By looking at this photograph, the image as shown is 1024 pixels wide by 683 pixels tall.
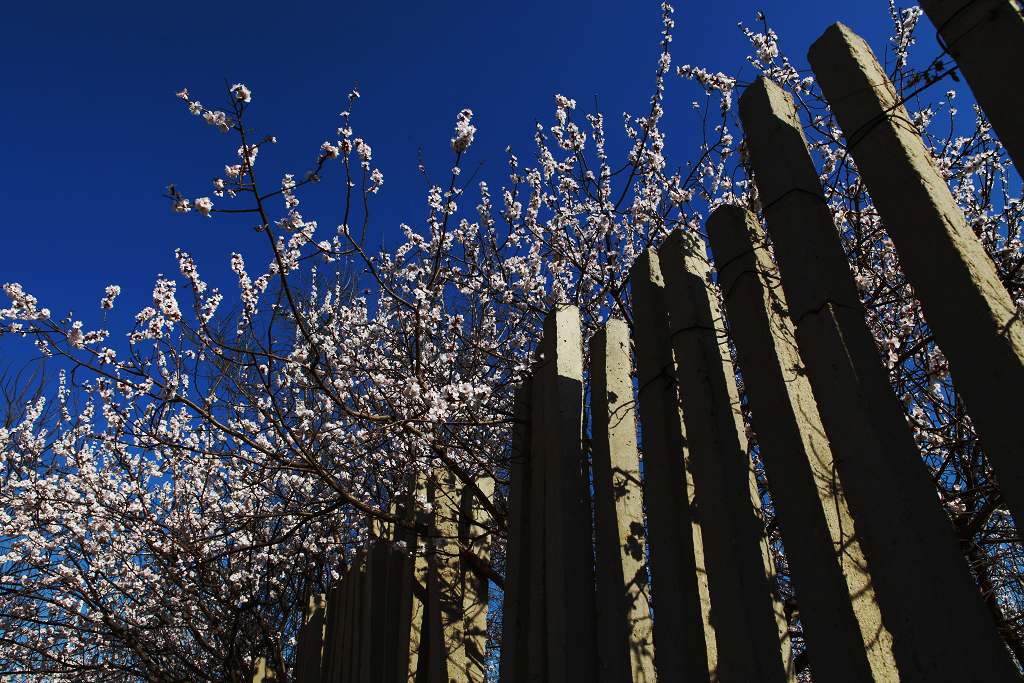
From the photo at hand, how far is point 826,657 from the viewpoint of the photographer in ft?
3.07

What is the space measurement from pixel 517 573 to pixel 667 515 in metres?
0.70

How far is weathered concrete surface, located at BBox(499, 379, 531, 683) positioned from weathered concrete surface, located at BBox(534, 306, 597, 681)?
166 millimetres

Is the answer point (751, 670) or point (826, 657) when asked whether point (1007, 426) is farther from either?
point (751, 670)

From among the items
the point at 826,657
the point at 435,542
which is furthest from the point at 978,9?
the point at 435,542

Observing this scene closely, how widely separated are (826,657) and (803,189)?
2.58 feet

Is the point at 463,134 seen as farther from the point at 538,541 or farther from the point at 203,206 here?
the point at 538,541

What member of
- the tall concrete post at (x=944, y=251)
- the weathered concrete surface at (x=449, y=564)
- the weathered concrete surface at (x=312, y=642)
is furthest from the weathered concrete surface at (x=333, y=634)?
the tall concrete post at (x=944, y=251)

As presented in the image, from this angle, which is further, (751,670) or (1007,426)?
(751,670)

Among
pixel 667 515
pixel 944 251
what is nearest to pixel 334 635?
pixel 667 515

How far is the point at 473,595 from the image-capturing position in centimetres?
247

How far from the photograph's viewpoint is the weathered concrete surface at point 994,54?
2.76 feet

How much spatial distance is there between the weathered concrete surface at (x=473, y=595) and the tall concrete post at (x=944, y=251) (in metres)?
1.92

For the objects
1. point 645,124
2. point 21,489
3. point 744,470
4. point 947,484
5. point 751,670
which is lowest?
point 751,670

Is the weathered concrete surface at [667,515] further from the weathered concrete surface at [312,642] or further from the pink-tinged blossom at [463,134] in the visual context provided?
the weathered concrete surface at [312,642]
